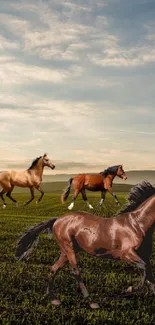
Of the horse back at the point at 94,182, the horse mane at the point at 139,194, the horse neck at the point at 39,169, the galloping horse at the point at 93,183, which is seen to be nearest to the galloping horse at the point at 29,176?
the horse neck at the point at 39,169

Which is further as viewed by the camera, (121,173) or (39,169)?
(39,169)

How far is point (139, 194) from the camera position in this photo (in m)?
6.53

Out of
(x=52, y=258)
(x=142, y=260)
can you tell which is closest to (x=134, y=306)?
(x=142, y=260)

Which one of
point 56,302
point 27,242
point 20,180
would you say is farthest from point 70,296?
point 20,180

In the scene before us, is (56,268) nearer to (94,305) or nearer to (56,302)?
(56,302)

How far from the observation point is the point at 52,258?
35.9 ft

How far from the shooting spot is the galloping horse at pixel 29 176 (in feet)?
92.1

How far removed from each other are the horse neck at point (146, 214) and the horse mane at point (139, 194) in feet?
0.64

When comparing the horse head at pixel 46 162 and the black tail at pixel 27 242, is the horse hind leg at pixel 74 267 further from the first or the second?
the horse head at pixel 46 162

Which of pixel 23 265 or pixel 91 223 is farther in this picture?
pixel 23 265

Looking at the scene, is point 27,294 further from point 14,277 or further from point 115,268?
point 115,268

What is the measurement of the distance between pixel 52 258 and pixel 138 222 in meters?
5.29

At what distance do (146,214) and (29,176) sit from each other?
2265 cm

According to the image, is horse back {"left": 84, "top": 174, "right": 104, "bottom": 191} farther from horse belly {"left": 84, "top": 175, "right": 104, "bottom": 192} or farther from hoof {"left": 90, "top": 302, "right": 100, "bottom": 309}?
hoof {"left": 90, "top": 302, "right": 100, "bottom": 309}
